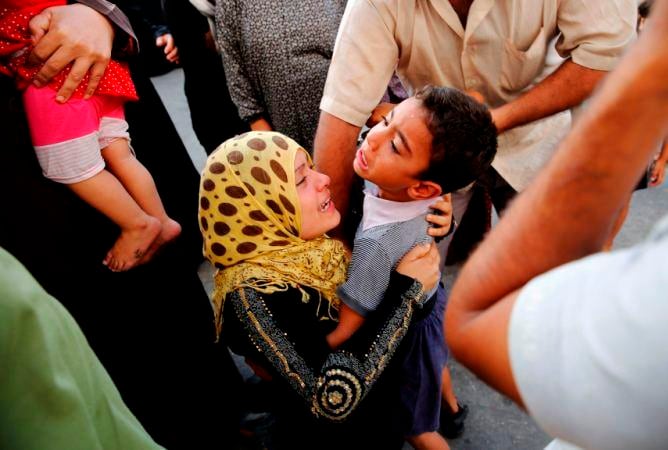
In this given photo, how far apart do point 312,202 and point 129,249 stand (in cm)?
51

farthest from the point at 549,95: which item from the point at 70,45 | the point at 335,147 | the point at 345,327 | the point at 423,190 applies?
the point at 70,45

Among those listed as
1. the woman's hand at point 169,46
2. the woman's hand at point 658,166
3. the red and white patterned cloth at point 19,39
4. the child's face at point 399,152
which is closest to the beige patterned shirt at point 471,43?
the child's face at point 399,152

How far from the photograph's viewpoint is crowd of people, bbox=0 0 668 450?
45 centimetres

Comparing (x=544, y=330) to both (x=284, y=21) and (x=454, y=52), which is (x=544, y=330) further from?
(x=284, y=21)

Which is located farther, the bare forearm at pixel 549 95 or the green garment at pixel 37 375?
the bare forearm at pixel 549 95

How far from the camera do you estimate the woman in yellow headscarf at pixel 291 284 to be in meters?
1.09

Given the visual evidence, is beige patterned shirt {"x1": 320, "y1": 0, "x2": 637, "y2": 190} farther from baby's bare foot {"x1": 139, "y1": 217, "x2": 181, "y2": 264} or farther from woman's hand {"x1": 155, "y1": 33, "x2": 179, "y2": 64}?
woman's hand {"x1": 155, "y1": 33, "x2": 179, "y2": 64}

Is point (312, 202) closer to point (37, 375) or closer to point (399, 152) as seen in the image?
point (399, 152)

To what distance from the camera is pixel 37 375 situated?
1.75ft

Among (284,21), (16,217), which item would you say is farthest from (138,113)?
(284,21)

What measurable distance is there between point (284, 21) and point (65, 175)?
44.2 inches

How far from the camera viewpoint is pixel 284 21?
183 centimetres

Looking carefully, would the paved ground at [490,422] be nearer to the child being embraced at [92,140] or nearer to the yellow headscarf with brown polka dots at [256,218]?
the yellow headscarf with brown polka dots at [256,218]

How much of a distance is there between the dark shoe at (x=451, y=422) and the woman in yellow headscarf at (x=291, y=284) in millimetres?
658
